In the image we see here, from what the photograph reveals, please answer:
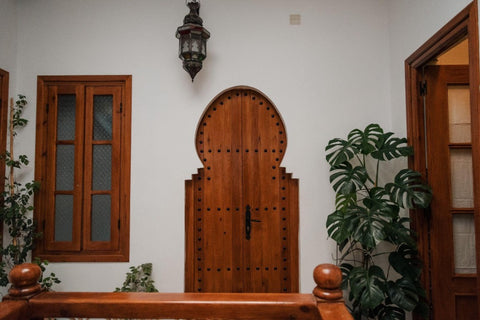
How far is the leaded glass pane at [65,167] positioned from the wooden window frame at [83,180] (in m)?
0.05

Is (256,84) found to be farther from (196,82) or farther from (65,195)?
(65,195)

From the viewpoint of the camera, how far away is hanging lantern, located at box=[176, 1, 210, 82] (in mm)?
2689

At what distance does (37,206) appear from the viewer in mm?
2904

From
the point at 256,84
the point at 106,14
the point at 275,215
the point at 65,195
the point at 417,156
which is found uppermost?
the point at 106,14

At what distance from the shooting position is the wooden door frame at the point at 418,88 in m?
1.78

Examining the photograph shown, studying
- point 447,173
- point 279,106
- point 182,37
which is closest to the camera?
point 447,173

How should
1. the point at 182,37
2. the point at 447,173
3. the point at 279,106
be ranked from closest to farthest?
the point at 447,173
the point at 182,37
the point at 279,106

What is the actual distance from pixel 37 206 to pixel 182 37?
192cm

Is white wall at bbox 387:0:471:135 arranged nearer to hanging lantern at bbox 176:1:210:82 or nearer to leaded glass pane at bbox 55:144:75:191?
hanging lantern at bbox 176:1:210:82

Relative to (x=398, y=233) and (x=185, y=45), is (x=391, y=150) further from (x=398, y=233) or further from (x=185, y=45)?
(x=185, y=45)

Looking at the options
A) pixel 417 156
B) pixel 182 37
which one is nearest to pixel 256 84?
pixel 182 37

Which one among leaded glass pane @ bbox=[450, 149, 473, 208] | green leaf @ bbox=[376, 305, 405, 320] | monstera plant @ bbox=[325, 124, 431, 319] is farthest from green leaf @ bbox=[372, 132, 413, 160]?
green leaf @ bbox=[376, 305, 405, 320]

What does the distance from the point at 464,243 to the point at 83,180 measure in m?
3.06

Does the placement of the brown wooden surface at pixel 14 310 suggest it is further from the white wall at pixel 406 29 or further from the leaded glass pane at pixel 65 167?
the white wall at pixel 406 29
